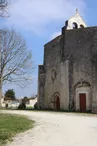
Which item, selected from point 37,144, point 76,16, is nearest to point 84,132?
point 37,144

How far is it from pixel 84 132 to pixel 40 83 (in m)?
25.8

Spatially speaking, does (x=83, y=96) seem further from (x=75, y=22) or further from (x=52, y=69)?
(x=75, y=22)

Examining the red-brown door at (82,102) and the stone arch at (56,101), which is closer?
the red-brown door at (82,102)

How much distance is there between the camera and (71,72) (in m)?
31.1

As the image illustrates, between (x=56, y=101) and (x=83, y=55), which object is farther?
(x=56, y=101)

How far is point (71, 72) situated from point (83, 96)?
319 centimetres

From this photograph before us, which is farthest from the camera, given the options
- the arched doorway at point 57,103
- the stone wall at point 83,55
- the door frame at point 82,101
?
the arched doorway at point 57,103

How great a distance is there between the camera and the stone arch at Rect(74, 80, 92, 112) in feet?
96.6

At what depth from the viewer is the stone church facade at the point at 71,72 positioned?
2952 cm

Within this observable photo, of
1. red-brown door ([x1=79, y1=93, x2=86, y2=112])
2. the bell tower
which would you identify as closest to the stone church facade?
red-brown door ([x1=79, y1=93, x2=86, y2=112])

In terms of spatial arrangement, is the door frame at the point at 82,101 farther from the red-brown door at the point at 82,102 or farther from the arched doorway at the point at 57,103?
the arched doorway at the point at 57,103

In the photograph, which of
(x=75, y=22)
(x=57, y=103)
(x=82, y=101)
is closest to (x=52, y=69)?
(x=57, y=103)

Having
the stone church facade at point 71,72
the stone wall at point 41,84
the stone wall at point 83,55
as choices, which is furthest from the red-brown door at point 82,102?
the stone wall at point 41,84

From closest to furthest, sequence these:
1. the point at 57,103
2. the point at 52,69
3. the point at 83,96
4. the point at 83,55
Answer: the point at 83,96 → the point at 83,55 → the point at 57,103 → the point at 52,69
